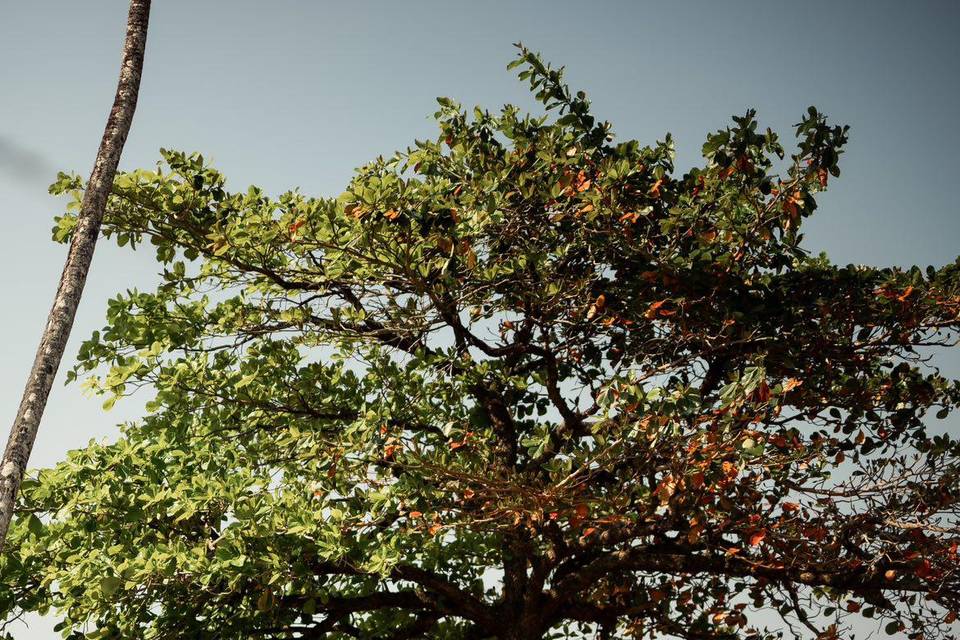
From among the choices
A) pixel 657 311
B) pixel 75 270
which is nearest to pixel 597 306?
pixel 657 311

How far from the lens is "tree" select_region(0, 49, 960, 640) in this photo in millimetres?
10500

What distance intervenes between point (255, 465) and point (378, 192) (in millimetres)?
4181

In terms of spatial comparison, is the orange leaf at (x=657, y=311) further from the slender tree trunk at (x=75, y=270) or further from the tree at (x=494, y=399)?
the slender tree trunk at (x=75, y=270)

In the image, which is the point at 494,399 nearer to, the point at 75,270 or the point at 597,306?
the point at 597,306

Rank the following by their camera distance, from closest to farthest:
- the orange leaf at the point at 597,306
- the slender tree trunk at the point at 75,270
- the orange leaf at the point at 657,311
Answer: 1. the slender tree trunk at the point at 75,270
2. the orange leaf at the point at 657,311
3. the orange leaf at the point at 597,306

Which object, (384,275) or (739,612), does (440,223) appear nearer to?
(384,275)

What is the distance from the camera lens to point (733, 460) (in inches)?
376

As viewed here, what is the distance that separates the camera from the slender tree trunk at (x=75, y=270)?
8.94 meters

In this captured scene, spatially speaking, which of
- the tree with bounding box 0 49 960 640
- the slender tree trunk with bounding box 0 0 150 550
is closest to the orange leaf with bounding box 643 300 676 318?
the tree with bounding box 0 49 960 640

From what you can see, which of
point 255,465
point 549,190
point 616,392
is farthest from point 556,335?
point 255,465

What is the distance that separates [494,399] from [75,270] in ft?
19.8

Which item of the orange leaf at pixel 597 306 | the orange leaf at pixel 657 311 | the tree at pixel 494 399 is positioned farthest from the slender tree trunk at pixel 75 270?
the orange leaf at pixel 657 311

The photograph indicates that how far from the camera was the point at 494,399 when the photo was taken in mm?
13078

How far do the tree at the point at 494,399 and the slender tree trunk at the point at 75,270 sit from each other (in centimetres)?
68
